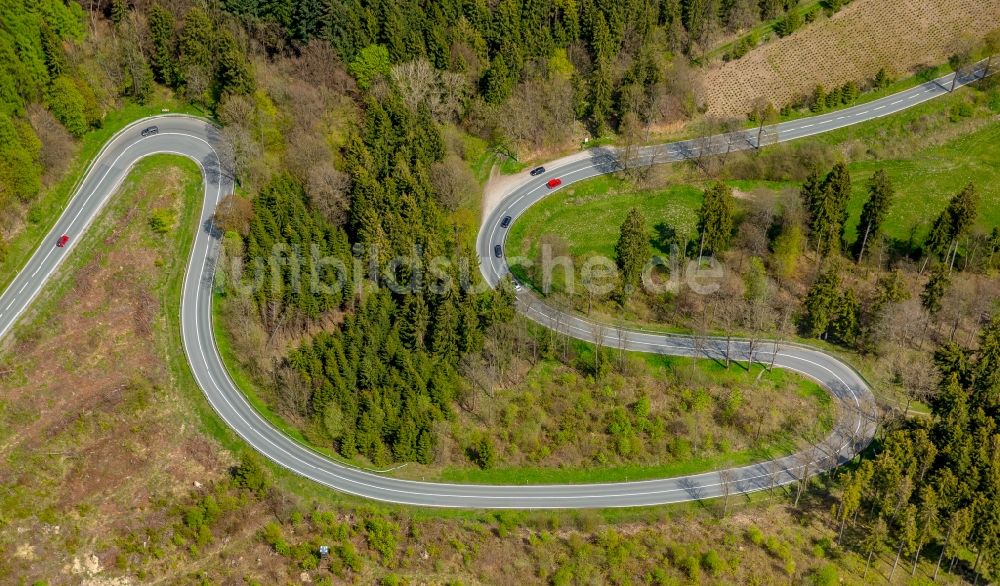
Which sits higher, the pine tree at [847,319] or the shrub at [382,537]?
the pine tree at [847,319]

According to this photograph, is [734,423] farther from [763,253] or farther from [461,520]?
[461,520]

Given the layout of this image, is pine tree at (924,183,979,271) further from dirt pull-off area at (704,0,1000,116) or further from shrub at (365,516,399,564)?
shrub at (365,516,399,564)

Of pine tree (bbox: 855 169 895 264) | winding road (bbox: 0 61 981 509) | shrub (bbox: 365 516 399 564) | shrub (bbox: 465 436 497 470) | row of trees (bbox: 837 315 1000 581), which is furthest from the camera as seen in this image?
pine tree (bbox: 855 169 895 264)

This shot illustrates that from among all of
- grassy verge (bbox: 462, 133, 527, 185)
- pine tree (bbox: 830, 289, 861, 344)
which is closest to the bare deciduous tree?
grassy verge (bbox: 462, 133, 527, 185)

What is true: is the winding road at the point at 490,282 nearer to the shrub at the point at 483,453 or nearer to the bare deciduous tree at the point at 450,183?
the shrub at the point at 483,453

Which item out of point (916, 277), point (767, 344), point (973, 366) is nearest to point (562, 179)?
point (767, 344)

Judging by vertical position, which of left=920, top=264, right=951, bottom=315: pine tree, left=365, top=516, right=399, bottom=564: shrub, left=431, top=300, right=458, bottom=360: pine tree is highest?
left=920, top=264, right=951, bottom=315: pine tree

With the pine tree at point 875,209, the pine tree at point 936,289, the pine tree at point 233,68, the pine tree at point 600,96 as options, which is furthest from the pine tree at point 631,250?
the pine tree at point 233,68
